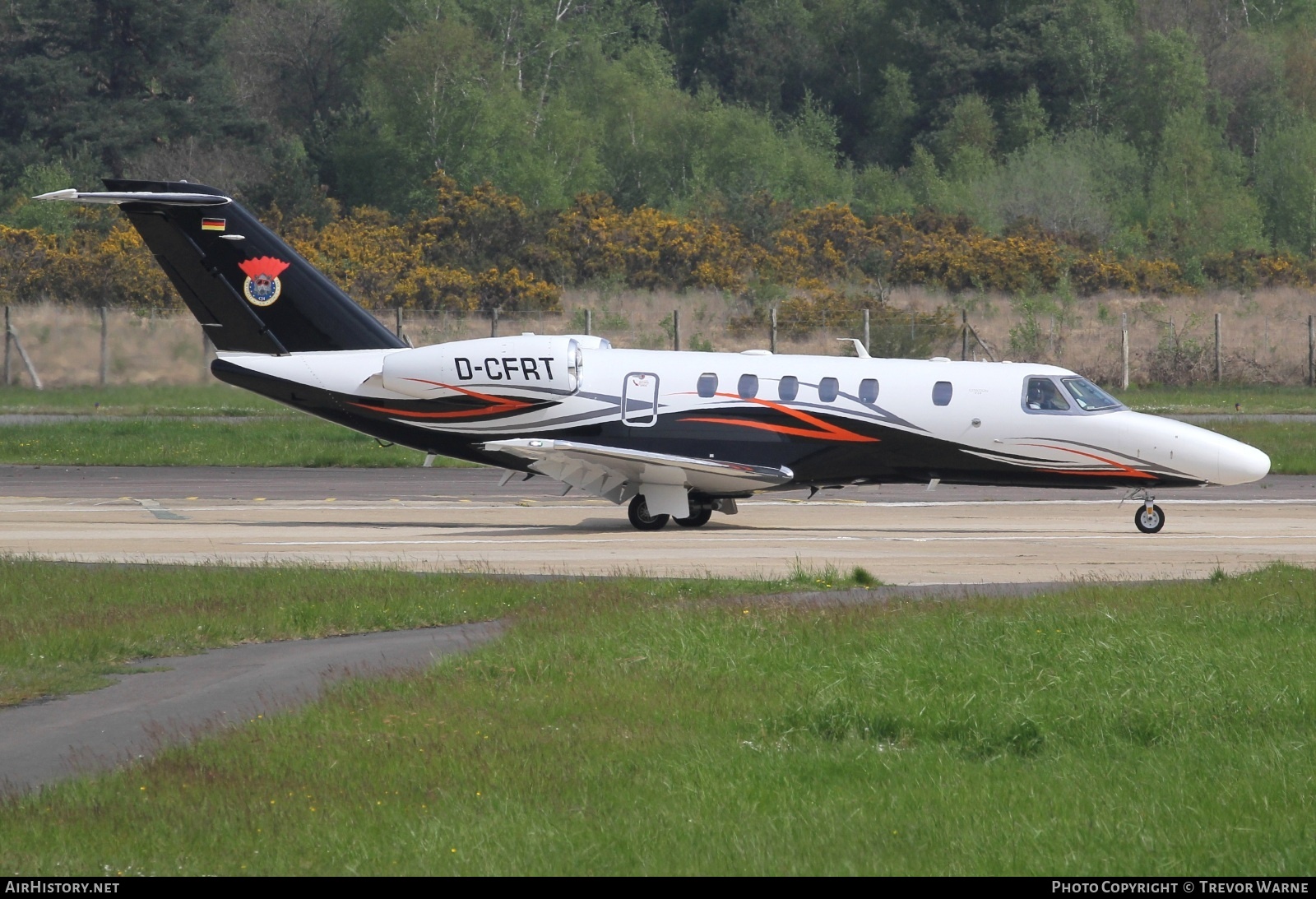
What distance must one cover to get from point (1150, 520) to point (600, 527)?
25.1 ft

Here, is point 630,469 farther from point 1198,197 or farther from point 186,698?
point 1198,197

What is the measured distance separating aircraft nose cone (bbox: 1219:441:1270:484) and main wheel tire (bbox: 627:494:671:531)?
750cm

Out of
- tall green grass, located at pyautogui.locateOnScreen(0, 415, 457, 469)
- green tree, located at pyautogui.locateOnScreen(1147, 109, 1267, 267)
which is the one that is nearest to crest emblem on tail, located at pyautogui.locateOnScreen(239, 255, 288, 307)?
tall green grass, located at pyautogui.locateOnScreen(0, 415, 457, 469)

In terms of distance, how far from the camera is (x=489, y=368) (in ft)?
76.5

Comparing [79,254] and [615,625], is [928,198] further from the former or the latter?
[615,625]

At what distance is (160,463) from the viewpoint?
32125mm

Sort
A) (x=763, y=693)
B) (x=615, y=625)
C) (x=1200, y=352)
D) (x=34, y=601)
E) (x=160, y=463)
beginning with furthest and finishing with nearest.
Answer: (x=1200, y=352)
(x=160, y=463)
(x=34, y=601)
(x=615, y=625)
(x=763, y=693)

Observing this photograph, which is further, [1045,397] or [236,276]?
[236,276]

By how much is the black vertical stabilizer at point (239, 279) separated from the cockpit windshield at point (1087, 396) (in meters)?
10.1

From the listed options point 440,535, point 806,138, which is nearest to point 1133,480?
point 440,535

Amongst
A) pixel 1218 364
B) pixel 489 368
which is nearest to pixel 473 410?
pixel 489 368

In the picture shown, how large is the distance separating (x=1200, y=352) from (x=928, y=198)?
25.7 m

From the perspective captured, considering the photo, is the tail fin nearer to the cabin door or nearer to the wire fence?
the cabin door

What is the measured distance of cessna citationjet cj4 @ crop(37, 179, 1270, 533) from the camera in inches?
880
